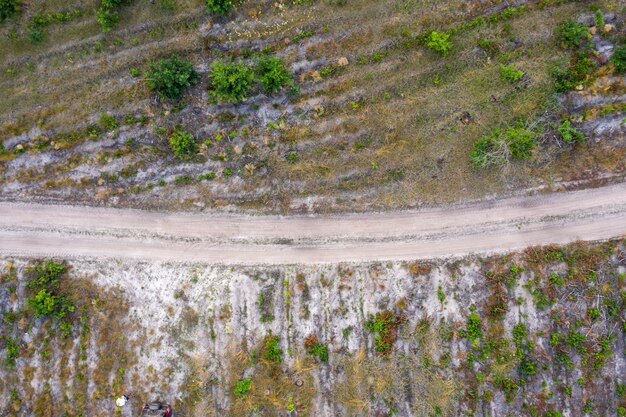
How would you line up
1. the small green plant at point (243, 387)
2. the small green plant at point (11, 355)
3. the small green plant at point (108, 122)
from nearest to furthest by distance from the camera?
1. the small green plant at point (243, 387)
2. the small green plant at point (11, 355)
3. the small green plant at point (108, 122)

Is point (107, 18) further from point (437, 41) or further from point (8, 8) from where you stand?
point (437, 41)

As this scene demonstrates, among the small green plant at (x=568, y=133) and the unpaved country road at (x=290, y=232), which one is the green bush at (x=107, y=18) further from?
the small green plant at (x=568, y=133)

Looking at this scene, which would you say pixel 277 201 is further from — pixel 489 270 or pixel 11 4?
pixel 11 4

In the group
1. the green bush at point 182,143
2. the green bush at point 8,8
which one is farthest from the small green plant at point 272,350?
the green bush at point 8,8

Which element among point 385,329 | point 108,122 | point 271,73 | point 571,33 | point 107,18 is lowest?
point 385,329

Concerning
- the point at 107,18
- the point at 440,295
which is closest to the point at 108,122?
the point at 107,18

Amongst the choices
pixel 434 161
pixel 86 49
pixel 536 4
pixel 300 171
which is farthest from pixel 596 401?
pixel 86 49
